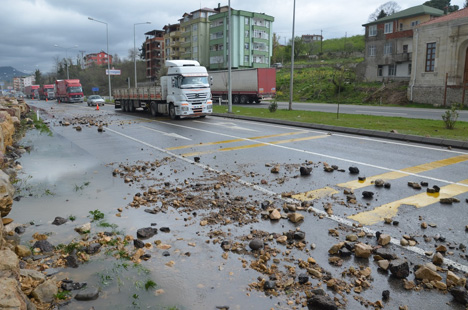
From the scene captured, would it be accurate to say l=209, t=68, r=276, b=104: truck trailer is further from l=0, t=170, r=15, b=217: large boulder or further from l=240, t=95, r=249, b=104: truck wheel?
l=0, t=170, r=15, b=217: large boulder

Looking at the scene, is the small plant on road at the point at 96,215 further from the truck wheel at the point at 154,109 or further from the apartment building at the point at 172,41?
the apartment building at the point at 172,41

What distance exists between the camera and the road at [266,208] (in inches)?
165

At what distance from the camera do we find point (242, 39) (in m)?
79.7

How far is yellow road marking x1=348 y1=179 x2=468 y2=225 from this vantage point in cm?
627

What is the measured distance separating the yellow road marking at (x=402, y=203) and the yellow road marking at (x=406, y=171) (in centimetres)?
114

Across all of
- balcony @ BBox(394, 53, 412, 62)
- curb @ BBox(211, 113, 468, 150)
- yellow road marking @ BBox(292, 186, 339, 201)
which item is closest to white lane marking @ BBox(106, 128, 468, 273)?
yellow road marking @ BBox(292, 186, 339, 201)

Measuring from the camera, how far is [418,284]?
4.23 metres

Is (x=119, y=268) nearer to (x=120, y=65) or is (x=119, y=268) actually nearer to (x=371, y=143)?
(x=371, y=143)

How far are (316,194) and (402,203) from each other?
155cm

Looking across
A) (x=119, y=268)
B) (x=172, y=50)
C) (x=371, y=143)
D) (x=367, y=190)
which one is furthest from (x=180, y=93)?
(x=172, y=50)

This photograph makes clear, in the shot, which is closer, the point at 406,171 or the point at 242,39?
the point at 406,171

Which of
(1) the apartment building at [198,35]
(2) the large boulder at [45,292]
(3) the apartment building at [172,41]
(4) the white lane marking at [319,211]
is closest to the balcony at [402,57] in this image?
(1) the apartment building at [198,35]

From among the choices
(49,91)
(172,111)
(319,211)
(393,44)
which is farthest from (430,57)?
(49,91)

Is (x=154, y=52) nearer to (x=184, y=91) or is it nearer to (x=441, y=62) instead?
(x=441, y=62)
